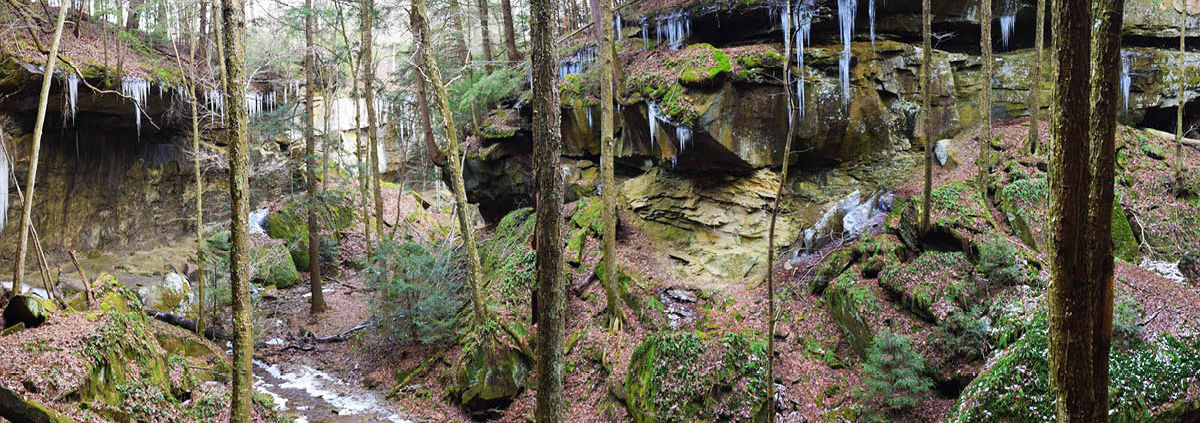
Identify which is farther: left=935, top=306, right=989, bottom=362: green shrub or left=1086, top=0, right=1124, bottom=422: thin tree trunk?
left=935, top=306, right=989, bottom=362: green shrub

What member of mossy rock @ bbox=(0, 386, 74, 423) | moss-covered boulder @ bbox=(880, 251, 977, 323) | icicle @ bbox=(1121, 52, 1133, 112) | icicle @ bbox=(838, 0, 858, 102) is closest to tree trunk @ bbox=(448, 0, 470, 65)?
icicle @ bbox=(838, 0, 858, 102)

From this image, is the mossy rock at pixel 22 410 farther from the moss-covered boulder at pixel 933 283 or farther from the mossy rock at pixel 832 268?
the moss-covered boulder at pixel 933 283

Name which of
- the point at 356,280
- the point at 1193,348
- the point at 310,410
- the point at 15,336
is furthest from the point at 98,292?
the point at 1193,348

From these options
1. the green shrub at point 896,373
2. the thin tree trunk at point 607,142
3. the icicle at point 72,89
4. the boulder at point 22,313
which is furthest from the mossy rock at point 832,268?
the icicle at point 72,89

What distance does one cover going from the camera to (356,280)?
20.9 meters

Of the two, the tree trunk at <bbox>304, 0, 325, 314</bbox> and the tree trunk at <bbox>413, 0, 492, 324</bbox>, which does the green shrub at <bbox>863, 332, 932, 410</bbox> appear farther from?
the tree trunk at <bbox>304, 0, 325, 314</bbox>

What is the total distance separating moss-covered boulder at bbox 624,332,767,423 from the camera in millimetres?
9133

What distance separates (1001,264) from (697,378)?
16.4 feet

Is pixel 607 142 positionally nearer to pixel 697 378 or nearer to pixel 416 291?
pixel 697 378

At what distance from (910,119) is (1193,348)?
7413mm

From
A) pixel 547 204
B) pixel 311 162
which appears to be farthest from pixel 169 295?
pixel 547 204

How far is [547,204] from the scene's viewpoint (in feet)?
18.0

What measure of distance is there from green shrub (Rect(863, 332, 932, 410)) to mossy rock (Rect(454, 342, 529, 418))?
6.14m

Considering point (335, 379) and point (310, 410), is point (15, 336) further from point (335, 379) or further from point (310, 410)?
point (335, 379)
